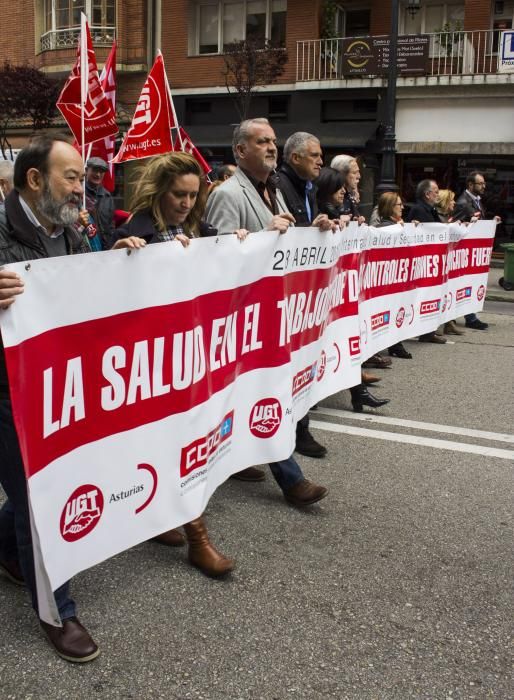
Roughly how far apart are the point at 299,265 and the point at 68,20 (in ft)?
78.0

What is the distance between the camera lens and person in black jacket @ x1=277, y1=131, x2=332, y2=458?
15.7ft

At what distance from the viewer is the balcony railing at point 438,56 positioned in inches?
817

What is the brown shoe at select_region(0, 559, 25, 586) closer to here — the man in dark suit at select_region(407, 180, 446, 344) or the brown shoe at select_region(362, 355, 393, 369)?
the brown shoe at select_region(362, 355, 393, 369)

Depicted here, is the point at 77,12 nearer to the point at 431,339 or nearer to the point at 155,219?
the point at 431,339

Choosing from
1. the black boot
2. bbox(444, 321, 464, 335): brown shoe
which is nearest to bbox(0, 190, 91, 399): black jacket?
the black boot

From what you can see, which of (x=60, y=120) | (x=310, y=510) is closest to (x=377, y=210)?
(x=310, y=510)

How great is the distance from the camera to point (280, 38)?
23.2 metres

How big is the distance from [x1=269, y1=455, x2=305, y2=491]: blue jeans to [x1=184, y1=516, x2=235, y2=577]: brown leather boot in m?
0.74

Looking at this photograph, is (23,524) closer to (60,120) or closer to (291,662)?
(291,662)

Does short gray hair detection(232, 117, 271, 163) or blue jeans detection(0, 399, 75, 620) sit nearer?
blue jeans detection(0, 399, 75, 620)

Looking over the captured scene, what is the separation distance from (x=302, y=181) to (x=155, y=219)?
5.34 ft

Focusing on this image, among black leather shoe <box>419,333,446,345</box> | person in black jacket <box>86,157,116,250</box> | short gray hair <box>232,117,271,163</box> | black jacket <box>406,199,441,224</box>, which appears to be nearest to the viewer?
short gray hair <box>232,117,271,163</box>

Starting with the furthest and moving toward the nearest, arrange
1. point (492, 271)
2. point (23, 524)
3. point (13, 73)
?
point (13, 73) < point (492, 271) < point (23, 524)

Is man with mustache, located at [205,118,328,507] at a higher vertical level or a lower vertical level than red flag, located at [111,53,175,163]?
lower
